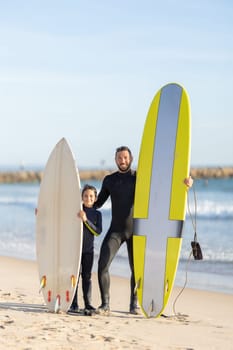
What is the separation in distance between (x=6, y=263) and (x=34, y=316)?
4265 millimetres

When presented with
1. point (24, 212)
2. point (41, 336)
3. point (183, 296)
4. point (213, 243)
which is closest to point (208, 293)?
point (183, 296)

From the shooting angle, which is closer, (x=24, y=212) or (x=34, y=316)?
(x=34, y=316)

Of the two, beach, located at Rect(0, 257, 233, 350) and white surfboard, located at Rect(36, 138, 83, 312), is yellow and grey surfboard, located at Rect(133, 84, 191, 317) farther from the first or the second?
white surfboard, located at Rect(36, 138, 83, 312)

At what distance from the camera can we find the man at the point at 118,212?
5.71m

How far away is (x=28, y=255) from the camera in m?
10.6

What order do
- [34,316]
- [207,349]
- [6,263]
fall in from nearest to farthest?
[207,349], [34,316], [6,263]

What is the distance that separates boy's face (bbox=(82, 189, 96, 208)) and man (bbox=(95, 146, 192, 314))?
0.05 m

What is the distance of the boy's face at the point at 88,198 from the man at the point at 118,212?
0.16ft

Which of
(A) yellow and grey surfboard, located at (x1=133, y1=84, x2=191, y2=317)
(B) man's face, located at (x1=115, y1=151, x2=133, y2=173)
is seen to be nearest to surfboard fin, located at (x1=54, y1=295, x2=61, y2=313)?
(A) yellow and grey surfboard, located at (x1=133, y1=84, x2=191, y2=317)

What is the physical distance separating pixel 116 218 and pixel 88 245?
0.32 m

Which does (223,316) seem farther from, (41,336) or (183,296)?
(41,336)

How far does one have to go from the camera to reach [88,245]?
5.82 metres

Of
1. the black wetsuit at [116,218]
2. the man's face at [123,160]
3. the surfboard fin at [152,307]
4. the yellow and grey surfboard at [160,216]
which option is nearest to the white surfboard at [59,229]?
the black wetsuit at [116,218]

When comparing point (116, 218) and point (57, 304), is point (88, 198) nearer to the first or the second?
point (116, 218)
